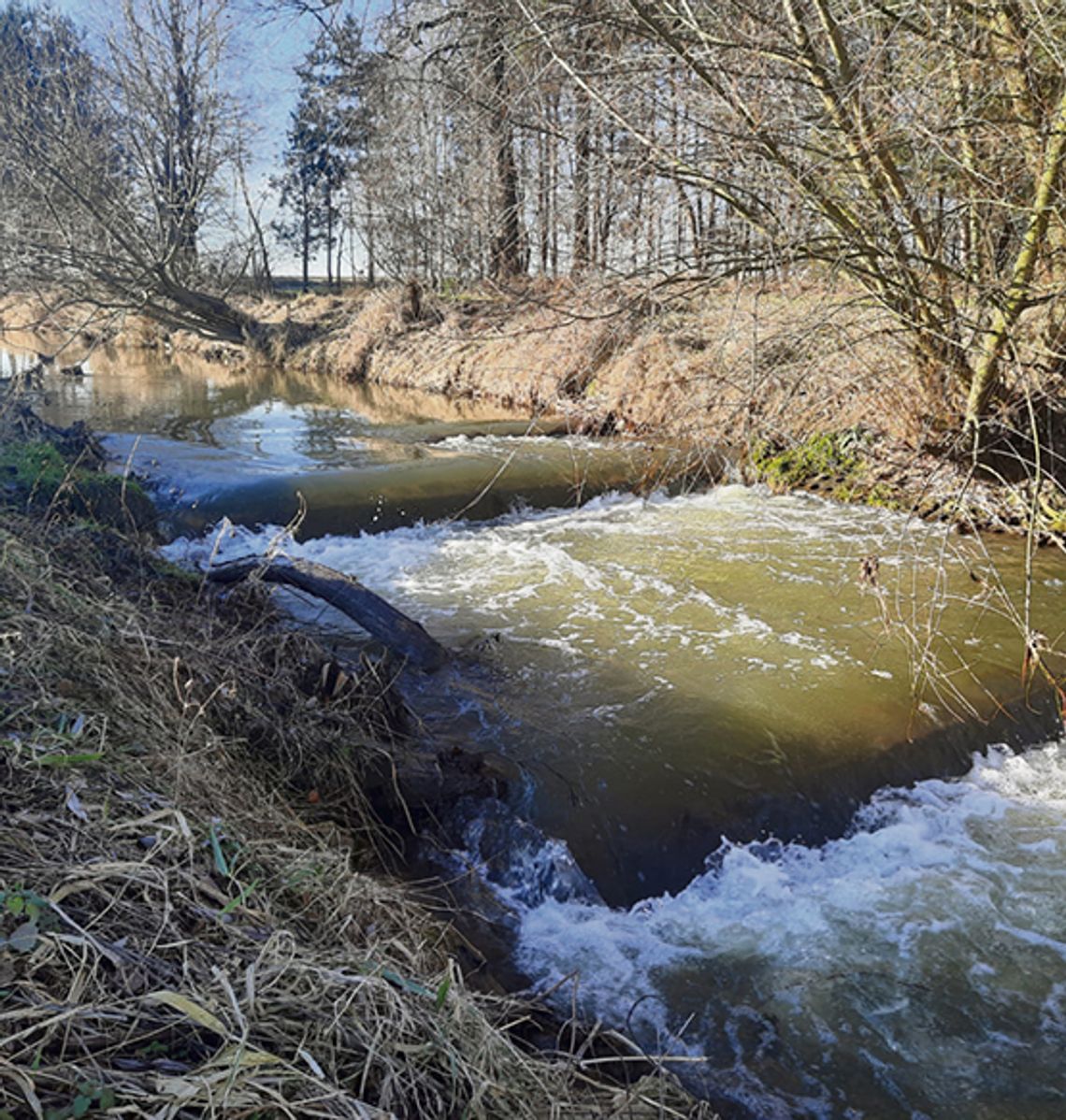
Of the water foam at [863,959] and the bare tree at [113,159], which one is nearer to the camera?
the water foam at [863,959]

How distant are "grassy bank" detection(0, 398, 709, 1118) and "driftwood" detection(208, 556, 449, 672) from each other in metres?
1.55

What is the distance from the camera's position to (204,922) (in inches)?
75.8

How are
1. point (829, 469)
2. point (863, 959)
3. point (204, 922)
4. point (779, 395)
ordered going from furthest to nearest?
point (829, 469) < point (779, 395) < point (863, 959) < point (204, 922)

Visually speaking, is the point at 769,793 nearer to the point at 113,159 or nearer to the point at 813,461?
the point at 813,461

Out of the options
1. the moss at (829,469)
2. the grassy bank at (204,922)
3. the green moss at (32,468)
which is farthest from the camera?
the moss at (829,469)

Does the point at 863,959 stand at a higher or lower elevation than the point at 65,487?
lower

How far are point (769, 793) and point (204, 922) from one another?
3.20m

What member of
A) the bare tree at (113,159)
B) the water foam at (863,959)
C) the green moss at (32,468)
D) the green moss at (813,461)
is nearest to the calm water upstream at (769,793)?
the water foam at (863,959)

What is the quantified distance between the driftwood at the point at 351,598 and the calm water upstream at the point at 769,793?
0.85ft

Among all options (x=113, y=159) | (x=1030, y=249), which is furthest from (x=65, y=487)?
(x=113, y=159)

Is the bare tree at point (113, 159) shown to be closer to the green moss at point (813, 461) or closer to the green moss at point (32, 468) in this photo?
the green moss at point (32, 468)

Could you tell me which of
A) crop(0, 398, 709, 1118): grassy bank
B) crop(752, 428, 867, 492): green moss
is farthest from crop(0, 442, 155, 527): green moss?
crop(752, 428, 867, 492): green moss

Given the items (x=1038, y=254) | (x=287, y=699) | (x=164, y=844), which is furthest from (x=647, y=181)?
(x=164, y=844)

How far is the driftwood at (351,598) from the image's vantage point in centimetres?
523
